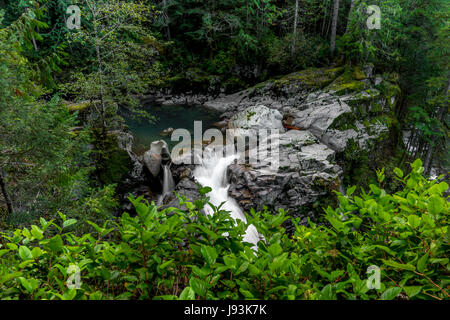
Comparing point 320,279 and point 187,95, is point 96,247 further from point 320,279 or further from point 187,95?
point 187,95

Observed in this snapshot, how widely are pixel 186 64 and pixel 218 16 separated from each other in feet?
19.4

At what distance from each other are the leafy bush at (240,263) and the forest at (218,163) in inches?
0.5

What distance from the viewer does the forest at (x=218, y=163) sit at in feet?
4.51

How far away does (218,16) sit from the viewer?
24.0 m

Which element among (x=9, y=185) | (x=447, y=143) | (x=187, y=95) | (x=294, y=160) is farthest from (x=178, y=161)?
(x=447, y=143)

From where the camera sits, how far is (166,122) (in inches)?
719

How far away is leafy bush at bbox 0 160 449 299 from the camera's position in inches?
48.0

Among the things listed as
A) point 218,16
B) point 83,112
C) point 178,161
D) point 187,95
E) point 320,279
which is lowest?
point 178,161

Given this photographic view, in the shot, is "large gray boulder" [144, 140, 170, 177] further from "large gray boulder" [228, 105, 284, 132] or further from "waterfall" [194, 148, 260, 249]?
"large gray boulder" [228, 105, 284, 132]

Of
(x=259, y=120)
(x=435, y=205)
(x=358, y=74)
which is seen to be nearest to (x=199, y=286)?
(x=435, y=205)

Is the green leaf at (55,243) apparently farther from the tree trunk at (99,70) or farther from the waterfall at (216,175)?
the waterfall at (216,175)

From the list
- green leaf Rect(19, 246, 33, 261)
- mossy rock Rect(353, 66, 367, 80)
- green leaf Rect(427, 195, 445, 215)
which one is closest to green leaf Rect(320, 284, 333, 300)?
green leaf Rect(427, 195, 445, 215)

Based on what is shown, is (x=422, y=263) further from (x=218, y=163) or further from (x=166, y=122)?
(x=166, y=122)

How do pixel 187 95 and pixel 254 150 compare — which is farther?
pixel 187 95
